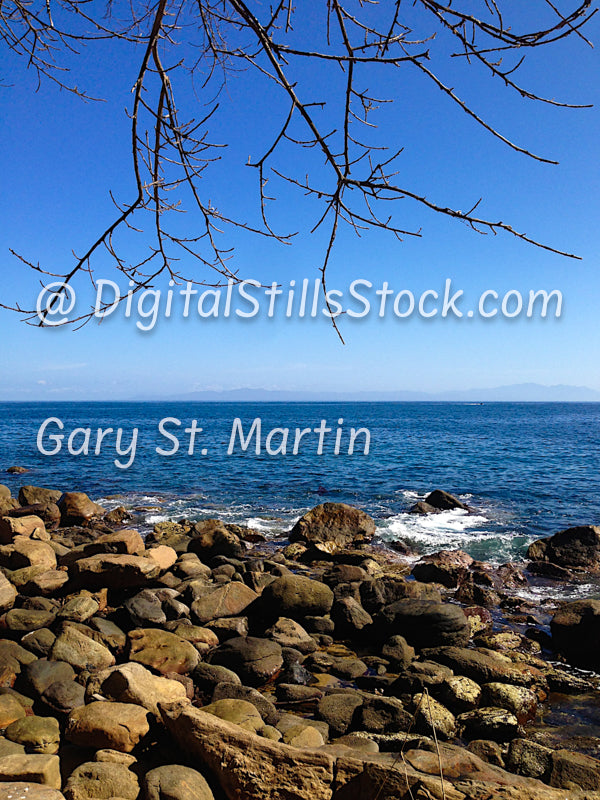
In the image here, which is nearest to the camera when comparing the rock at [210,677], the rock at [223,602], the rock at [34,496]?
the rock at [210,677]

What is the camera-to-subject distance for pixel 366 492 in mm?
22406

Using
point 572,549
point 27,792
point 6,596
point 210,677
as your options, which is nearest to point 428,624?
point 210,677

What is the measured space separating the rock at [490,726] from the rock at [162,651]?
3243 millimetres

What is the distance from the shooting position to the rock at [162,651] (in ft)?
21.2

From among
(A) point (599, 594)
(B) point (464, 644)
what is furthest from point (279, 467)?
(B) point (464, 644)

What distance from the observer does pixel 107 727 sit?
4488mm

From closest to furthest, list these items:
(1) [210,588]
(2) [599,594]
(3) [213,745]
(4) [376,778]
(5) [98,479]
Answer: (4) [376,778]
(3) [213,745]
(1) [210,588]
(2) [599,594]
(5) [98,479]

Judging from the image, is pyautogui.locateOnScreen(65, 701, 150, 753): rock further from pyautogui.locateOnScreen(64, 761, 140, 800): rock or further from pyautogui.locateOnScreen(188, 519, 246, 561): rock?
pyautogui.locateOnScreen(188, 519, 246, 561): rock

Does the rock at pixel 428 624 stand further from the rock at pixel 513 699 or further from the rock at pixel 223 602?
the rock at pixel 223 602

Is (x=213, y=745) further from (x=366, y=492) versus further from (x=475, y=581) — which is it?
(x=366, y=492)

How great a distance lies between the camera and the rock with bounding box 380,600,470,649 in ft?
25.8

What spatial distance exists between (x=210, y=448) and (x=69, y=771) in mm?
37540

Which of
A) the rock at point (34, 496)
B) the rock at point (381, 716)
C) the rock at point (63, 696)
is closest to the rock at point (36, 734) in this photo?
the rock at point (63, 696)

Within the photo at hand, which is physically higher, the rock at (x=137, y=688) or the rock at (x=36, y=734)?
the rock at (x=137, y=688)
